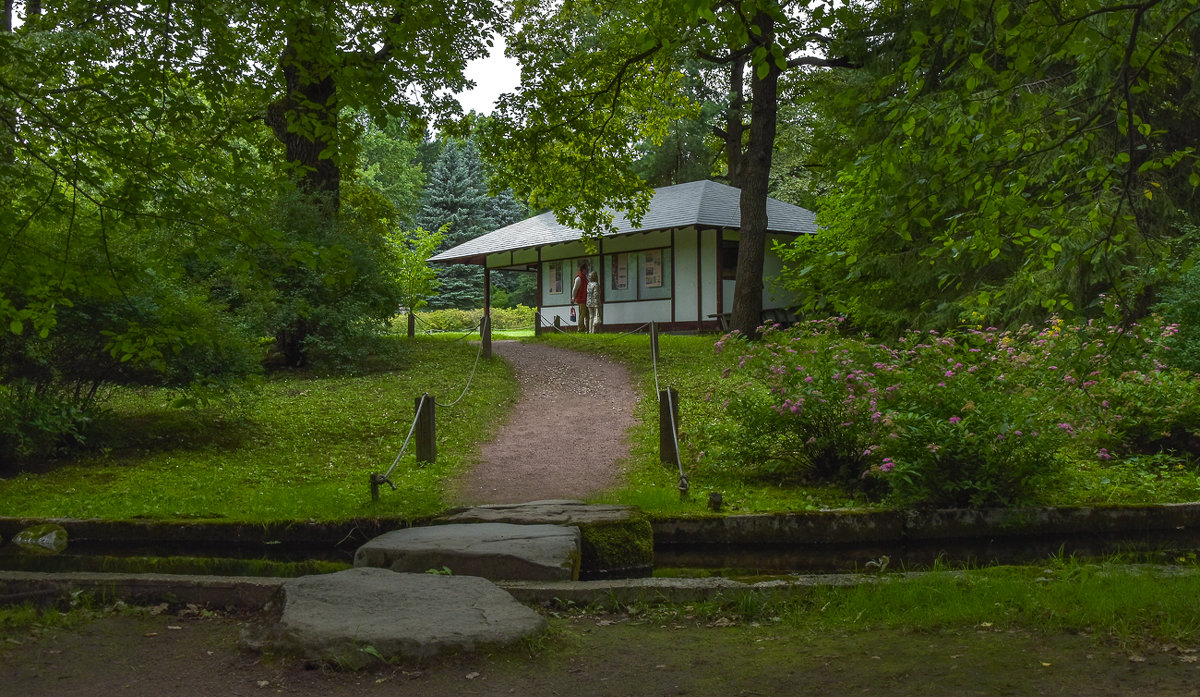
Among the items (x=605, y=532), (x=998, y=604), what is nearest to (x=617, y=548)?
(x=605, y=532)

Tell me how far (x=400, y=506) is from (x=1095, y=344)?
5613 millimetres

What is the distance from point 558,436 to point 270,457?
11.8ft

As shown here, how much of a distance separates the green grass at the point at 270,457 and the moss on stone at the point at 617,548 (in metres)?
1.67

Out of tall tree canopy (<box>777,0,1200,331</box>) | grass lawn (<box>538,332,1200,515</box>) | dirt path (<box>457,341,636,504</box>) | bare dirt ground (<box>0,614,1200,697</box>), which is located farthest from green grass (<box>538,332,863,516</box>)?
bare dirt ground (<box>0,614,1200,697</box>)

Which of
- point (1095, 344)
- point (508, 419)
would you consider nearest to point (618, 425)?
point (508, 419)

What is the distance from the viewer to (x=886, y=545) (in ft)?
23.6

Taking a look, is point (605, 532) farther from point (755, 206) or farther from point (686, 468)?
point (755, 206)

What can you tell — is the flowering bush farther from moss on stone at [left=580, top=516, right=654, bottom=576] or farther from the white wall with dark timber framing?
the white wall with dark timber framing

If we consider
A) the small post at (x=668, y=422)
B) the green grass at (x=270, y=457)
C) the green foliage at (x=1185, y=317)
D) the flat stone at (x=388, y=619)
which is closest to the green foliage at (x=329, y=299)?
the green grass at (x=270, y=457)

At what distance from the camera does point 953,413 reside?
765 cm

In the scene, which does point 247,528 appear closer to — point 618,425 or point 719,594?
point 719,594

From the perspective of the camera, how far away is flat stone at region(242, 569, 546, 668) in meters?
4.33

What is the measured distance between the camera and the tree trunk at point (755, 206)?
1880cm

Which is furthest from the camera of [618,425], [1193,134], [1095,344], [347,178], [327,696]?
[347,178]
